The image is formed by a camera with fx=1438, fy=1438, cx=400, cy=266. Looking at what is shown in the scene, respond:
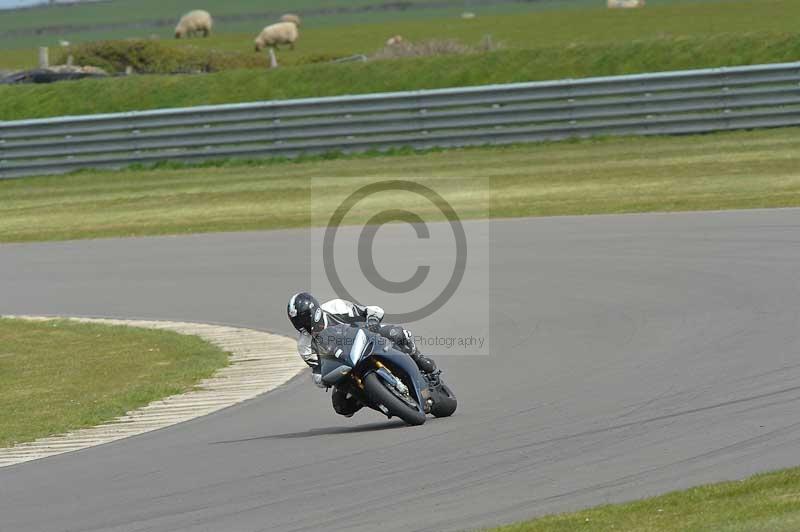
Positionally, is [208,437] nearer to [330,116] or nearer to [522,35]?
[330,116]

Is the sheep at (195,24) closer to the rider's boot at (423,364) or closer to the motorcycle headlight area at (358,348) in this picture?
the rider's boot at (423,364)

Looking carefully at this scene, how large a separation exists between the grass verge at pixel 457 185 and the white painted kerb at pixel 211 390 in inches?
353

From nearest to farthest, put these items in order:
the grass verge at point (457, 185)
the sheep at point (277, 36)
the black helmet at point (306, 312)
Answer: the black helmet at point (306, 312)
the grass verge at point (457, 185)
the sheep at point (277, 36)

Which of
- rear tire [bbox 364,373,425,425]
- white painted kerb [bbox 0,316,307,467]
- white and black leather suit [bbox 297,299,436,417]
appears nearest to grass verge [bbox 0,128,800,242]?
white painted kerb [bbox 0,316,307,467]

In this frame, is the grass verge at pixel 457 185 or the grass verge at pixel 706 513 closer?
the grass verge at pixel 706 513

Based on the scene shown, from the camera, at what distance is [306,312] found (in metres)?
9.99

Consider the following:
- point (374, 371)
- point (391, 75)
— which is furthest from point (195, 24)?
point (374, 371)

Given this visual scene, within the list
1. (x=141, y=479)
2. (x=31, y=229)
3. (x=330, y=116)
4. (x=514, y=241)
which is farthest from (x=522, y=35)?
(x=141, y=479)

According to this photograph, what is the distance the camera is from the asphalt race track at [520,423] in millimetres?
7926

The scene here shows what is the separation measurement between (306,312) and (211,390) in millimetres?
3013

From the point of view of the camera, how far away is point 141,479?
356 inches

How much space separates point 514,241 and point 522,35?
33.7m

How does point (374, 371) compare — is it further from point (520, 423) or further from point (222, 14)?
point (222, 14)

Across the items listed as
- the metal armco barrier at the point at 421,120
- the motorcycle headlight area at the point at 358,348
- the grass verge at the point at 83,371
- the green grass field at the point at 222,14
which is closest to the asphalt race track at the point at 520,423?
the motorcycle headlight area at the point at 358,348
